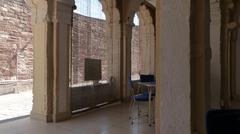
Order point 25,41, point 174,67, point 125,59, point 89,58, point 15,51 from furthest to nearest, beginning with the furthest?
point 25,41 → point 15,51 → point 125,59 → point 89,58 → point 174,67

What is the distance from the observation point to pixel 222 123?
4.52 ft

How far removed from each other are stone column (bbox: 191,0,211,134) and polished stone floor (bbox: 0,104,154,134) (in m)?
1.82

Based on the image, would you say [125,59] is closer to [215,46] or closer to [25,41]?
[215,46]

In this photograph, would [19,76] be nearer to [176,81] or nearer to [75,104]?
[75,104]

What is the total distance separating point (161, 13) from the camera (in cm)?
278

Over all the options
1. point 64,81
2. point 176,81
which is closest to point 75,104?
point 64,81

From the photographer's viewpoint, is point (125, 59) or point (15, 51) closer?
point (125, 59)

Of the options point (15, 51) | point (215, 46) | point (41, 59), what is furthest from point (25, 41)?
A: point (215, 46)

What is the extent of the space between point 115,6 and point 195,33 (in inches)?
210

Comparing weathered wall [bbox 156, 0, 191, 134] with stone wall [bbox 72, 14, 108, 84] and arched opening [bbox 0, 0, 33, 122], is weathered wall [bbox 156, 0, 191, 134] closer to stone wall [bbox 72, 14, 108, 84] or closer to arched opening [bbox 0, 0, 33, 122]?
stone wall [bbox 72, 14, 108, 84]

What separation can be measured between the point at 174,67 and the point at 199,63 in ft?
0.94

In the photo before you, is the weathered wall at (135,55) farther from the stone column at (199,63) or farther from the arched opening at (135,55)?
the stone column at (199,63)

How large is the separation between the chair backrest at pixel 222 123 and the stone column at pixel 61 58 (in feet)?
13.7

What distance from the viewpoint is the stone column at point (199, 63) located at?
2736mm
